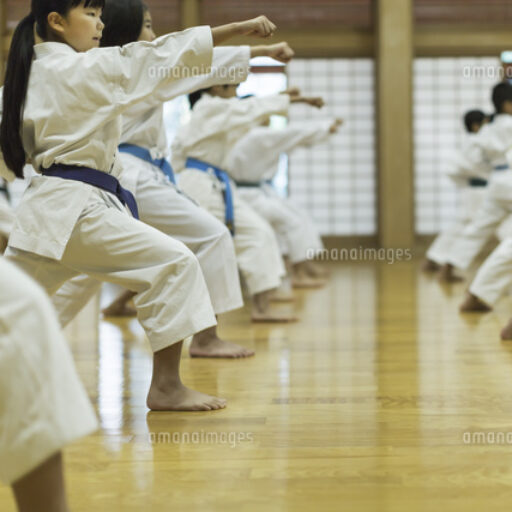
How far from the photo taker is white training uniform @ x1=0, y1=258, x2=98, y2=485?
1164 millimetres

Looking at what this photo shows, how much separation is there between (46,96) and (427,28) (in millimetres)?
6863

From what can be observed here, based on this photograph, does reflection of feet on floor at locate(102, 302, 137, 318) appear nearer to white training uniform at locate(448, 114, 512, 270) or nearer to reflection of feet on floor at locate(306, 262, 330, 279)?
reflection of feet on floor at locate(306, 262, 330, 279)

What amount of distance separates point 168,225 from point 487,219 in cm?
346

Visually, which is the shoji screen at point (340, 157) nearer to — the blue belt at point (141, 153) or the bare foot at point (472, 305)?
the bare foot at point (472, 305)

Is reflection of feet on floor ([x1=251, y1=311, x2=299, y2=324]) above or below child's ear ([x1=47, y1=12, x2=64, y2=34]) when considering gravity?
below

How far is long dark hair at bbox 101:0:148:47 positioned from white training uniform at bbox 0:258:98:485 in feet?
5.93

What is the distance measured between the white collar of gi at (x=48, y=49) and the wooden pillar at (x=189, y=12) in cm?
612

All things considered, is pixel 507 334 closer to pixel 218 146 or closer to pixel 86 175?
pixel 218 146

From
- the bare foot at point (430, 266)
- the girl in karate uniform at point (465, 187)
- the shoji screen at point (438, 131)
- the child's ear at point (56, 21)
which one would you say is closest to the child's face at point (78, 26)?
the child's ear at point (56, 21)

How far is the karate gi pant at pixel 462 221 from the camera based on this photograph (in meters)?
6.67

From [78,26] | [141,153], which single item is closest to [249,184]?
[141,153]

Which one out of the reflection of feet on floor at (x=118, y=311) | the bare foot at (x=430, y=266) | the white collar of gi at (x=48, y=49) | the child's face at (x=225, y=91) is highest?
the child's face at (x=225, y=91)

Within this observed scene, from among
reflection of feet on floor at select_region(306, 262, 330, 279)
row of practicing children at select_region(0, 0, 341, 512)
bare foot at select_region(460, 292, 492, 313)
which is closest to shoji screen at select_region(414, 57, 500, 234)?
reflection of feet on floor at select_region(306, 262, 330, 279)

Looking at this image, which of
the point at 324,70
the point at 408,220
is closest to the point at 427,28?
the point at 324,70
